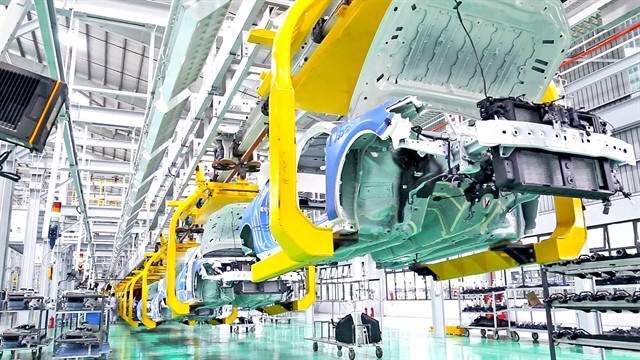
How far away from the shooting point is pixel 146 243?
13312mm

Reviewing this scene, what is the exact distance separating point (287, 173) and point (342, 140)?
42 centimetres

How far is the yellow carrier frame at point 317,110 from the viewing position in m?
2.67

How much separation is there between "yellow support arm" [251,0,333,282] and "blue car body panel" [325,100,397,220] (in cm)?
23

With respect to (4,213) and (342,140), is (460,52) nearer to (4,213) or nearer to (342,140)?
(342,140)

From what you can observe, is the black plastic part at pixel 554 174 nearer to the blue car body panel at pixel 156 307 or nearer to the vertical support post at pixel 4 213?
the vertical support post at pixel 4 213

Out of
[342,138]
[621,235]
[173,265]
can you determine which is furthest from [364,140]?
[621,235]

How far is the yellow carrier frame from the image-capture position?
2668 mm

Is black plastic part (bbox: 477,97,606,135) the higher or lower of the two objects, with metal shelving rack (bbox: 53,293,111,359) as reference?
higher

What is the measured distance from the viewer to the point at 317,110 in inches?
152

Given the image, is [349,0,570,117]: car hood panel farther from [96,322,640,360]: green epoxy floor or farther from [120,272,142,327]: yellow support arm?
[120,272,142,327]: yellow support arm

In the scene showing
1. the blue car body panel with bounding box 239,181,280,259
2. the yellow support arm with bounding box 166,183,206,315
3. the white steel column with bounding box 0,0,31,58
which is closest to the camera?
the white steel column with bounding box 0,0,31,58

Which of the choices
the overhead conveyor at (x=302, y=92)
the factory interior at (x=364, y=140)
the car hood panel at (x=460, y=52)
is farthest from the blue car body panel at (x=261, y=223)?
the car hood panel at (x=460, y=52)

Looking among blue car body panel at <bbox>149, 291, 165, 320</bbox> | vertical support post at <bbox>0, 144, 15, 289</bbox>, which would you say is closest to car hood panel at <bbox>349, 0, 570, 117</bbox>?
vertical support post at <bbox>0, 144, 15, 289</bbox>

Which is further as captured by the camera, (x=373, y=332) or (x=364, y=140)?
(x=373, y=332)
